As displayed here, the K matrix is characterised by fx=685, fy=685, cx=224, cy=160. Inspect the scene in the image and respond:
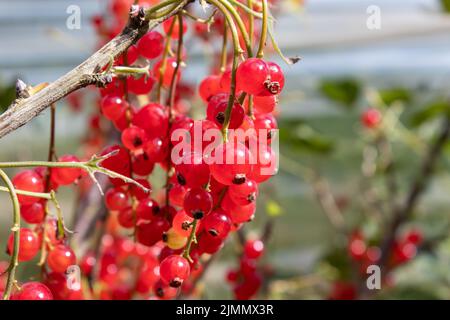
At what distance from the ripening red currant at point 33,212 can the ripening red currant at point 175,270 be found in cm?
9

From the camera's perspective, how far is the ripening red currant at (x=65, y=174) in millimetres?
405

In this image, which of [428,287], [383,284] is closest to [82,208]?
[383,284]

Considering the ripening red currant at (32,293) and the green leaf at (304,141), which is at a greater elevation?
the green leaf at (304,141)

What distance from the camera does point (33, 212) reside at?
1.35ft

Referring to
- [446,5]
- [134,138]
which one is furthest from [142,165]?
[446,5]

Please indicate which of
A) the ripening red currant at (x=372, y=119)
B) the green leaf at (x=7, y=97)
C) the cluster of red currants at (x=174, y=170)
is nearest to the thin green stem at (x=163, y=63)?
the cluster of red currants at (x=174, y=170)

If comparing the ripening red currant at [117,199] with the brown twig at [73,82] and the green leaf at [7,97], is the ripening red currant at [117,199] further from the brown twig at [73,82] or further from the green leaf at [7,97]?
the green leaf at [7,97]

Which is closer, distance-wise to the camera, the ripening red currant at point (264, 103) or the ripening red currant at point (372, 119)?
the ripening red currant at point (264, 103)

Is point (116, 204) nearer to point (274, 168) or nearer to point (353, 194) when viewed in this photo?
point (274, 168)

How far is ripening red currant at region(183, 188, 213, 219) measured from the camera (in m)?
0.35

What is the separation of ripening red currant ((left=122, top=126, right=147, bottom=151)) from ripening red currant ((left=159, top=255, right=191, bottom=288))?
0.07m

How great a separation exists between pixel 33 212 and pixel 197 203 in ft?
0.39

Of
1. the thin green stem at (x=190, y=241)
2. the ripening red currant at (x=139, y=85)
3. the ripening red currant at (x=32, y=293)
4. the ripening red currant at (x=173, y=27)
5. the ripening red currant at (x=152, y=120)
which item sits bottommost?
the ripening red currant at (x=32, y=293)

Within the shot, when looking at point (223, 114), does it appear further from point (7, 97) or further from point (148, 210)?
point (7, 97)
